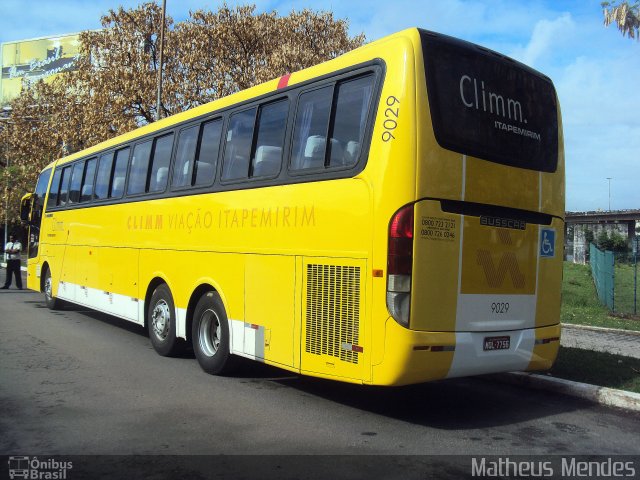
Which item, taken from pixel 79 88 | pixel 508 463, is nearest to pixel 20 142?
pixel 79 88

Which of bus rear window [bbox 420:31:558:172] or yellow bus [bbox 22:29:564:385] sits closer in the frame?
yellow bus [bbox 22:29:564:385]

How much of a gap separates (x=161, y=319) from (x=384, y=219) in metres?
4.84

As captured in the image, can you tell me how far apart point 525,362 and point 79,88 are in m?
23.8

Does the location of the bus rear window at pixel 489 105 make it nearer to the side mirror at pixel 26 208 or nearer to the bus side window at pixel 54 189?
the bus side window at pixel 54 189

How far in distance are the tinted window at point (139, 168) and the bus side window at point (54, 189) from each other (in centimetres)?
454

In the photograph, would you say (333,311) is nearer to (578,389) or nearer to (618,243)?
(578,389)

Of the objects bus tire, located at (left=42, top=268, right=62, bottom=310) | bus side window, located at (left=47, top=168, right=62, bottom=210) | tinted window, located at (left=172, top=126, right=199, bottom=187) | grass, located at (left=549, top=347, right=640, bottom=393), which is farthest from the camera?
bus tire, located at (left=42, top=268, right=62, bottom=310)

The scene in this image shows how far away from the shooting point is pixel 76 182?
12.6 m

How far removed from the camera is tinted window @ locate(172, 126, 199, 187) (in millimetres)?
8328

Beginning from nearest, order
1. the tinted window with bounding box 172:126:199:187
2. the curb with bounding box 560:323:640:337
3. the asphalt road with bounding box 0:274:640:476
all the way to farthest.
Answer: the asphalt road with bounding box 0:274:640:476 < the tinted window with bounding box 172:126:199:187 < the curb with bounding box 560:323:640:337

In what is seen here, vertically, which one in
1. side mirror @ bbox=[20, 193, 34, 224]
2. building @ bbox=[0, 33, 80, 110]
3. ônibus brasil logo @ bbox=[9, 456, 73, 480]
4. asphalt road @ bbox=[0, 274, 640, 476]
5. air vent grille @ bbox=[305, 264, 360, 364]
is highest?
building @ bbox=[0, 33, 80, 110]

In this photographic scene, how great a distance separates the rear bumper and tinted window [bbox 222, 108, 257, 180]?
2980mm

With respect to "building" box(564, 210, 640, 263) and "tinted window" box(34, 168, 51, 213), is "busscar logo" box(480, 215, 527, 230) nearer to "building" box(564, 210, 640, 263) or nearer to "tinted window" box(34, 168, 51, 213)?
"tinted window" box(34, 168, 51, 213)

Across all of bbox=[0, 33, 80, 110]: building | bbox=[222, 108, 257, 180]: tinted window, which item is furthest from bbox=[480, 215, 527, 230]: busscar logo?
bbox=[0, 33, 80, 110]: building
